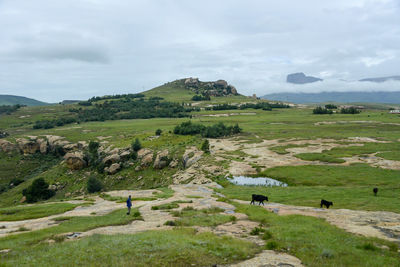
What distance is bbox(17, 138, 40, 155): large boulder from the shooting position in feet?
402

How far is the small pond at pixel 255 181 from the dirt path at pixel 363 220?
2301cm

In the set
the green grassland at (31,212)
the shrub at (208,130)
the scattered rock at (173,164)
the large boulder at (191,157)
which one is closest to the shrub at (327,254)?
the green grassland at (31,212)

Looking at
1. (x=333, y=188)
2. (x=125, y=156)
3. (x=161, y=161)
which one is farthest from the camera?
(x=125, y=156)

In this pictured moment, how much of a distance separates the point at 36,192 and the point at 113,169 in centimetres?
2335

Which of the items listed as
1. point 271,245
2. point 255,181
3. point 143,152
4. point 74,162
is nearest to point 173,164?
point 143,152

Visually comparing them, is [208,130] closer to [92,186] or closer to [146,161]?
[146,161]

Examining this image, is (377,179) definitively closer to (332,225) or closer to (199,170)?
(332,225)

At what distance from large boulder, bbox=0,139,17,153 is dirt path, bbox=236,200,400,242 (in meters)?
140

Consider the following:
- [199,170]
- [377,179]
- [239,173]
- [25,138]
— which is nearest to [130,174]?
[199,170]

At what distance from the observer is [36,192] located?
73125mm

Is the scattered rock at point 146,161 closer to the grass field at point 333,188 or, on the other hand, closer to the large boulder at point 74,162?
the large boulder at point 74,162

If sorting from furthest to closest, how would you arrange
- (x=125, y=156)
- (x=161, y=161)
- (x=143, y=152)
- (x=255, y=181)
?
(x=143, y=152)
(x=125, y=156)
(x=161, y=161)
(x=255, y=181)

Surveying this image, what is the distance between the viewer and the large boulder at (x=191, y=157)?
2862 inches

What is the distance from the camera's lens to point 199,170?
64.9m
